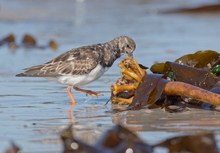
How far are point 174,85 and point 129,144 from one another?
1.55 meters

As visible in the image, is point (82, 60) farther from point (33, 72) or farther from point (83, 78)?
point (33, 72)

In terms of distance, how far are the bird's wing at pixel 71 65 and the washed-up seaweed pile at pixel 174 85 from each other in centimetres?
43

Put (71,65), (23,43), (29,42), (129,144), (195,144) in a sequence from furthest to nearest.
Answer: (23,43) < (29,42) < (71,65) < (129,144) < (195,144)

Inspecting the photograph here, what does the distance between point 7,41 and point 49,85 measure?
2.64 m

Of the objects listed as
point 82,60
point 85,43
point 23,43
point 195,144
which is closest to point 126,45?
point 82,60

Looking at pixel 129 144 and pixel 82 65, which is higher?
pixel 129 144

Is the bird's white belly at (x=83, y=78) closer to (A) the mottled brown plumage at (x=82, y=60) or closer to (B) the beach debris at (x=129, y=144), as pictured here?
(A) the mottled brown plumage at (x=82, y=60)

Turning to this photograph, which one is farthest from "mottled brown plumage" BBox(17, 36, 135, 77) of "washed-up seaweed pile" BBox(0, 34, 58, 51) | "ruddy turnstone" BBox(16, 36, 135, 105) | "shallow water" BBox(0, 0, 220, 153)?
"washed-up seaweed pile" BBox(0, 34, 58, 51)

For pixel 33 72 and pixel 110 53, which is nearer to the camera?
pixel 33 72

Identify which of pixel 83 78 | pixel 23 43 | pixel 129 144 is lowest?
pixel 23 43

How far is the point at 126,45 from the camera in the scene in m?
5.71

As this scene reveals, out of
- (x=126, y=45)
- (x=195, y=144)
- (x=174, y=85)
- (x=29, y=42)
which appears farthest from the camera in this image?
(x=29, y=42)

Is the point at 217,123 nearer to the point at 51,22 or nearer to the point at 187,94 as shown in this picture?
the point at 187,94

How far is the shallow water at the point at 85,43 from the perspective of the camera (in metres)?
4.27
